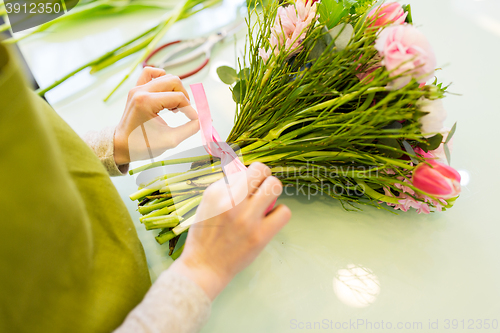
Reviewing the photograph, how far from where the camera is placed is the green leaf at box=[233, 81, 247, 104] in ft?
1.58

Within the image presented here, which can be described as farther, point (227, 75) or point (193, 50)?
point (193, 50)

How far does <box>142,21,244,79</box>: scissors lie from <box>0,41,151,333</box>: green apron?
47cm

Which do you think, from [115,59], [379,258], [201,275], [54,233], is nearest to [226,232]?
[201,275]

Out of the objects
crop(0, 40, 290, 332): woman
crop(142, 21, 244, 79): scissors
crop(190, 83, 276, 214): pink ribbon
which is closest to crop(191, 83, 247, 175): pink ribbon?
crop(190, 83, 276, 214): pink ribbon

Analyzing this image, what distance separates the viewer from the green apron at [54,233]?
0.20 meters

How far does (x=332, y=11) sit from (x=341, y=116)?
5.5 inches

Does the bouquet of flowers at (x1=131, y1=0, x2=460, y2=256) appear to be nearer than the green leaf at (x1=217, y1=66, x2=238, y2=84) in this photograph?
Yes

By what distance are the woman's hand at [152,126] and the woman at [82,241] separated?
137mm

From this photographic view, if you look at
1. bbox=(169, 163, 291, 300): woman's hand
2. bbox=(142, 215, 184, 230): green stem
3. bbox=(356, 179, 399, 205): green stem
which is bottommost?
bbox=(142, 215, 184, 230): green stem

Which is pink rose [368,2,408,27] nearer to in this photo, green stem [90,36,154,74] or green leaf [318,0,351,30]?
green leaf [318,0,351,30]

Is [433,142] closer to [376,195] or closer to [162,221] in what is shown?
[376,195]

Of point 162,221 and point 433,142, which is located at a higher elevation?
point 433,142

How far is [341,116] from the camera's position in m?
0.36

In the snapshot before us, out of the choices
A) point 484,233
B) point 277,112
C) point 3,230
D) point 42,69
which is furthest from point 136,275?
point 42,69
